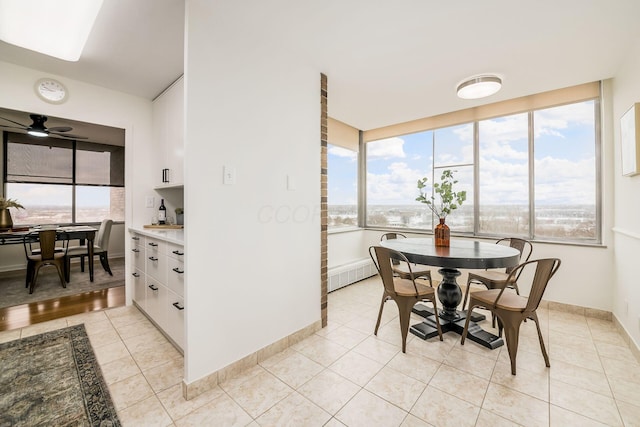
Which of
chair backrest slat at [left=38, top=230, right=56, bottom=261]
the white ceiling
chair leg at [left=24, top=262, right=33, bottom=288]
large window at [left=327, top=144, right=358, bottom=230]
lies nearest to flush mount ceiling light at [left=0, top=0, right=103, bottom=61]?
the white ceiling

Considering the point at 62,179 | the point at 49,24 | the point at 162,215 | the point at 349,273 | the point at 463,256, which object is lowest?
the point at 349,273

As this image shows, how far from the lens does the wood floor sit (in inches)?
108

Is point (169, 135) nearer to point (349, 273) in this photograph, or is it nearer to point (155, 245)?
point (155, 245)

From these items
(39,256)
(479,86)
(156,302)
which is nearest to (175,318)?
(156,302)

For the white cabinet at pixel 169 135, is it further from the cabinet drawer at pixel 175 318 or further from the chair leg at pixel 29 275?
the chair leg at pixel 29 275

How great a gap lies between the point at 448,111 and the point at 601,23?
1814 millimetres

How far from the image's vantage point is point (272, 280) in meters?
2.20

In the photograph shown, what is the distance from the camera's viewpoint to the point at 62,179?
17.6 ft

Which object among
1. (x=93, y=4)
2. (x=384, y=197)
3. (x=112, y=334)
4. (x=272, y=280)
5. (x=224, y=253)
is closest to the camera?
(x=93, y=4)

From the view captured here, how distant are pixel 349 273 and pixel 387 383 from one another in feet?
7.33

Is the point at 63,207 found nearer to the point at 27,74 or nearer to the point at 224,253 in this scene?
the point at 27,74

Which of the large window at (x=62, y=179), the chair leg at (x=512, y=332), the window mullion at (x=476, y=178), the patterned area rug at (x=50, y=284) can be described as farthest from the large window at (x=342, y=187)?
the large window at (x=62, y=179)

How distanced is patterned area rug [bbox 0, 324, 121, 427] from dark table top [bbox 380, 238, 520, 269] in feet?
7.53

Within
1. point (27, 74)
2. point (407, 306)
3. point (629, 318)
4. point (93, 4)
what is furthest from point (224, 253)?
point (629, 318)
